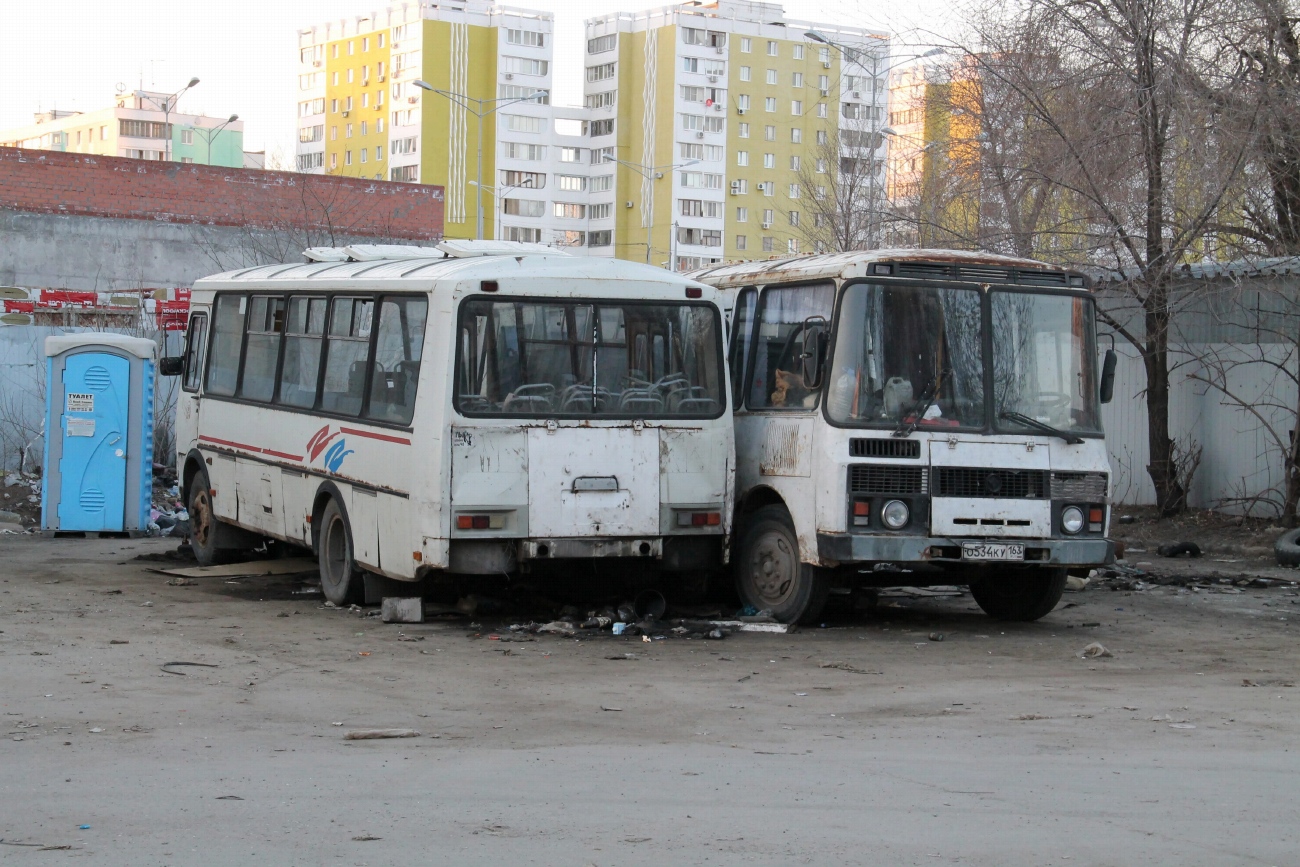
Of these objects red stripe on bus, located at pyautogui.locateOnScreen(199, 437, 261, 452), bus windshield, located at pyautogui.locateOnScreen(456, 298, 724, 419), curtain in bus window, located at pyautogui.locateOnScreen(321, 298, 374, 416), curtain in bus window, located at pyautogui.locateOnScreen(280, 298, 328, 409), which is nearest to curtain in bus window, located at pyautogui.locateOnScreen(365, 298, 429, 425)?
curtain in bus window, located at pyautogui.locateOnScreen(321, 298, 374, 416)

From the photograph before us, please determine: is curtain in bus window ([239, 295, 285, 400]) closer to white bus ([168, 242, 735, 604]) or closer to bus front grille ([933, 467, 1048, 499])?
white bus ([168, 242, 735, 604])

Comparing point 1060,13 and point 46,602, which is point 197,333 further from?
point 1060,13

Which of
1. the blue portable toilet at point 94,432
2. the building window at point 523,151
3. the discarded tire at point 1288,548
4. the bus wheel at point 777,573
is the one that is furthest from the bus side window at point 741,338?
the building window at point 523,151

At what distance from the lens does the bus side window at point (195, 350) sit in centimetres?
1606

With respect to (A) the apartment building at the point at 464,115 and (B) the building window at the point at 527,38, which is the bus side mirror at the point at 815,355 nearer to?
(A) the apartment building at the point at 464,115

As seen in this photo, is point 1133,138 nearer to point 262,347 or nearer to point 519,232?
point 262,347

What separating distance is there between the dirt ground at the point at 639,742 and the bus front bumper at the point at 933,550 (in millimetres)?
617

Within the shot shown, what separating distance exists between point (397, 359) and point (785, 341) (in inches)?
113

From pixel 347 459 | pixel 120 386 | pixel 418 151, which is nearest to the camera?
pixel 347 459

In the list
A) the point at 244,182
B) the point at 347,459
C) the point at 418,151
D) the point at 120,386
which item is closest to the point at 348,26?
the point at 418,151

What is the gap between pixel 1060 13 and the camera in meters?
19.1

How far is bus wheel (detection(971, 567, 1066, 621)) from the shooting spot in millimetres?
12047

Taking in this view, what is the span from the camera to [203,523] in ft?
51.8

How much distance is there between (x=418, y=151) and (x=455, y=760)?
317 ft
